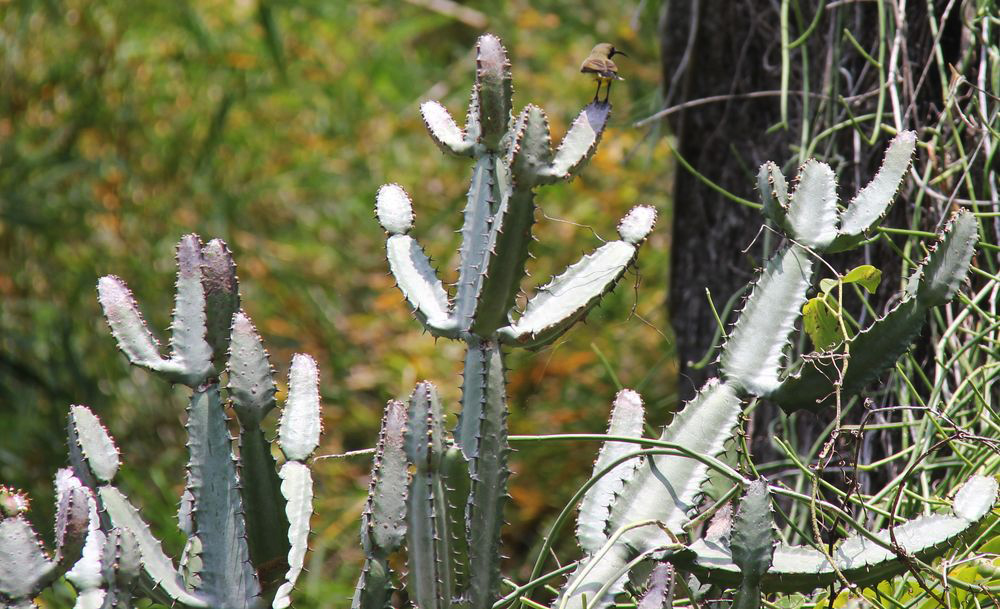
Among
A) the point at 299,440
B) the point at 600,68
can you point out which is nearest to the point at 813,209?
the point at 600,68

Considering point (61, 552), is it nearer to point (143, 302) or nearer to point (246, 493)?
point (246, 493)

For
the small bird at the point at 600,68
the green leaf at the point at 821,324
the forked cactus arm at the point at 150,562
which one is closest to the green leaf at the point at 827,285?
the green leaf at the point at 821,324

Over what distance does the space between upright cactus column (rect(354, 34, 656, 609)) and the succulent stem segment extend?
5 cm

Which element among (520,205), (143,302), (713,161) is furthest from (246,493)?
(143,302)

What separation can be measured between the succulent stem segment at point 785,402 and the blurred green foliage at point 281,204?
2.06 m

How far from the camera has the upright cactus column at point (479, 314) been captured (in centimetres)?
101

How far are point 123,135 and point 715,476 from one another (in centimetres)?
315

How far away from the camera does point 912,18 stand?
1694 mm

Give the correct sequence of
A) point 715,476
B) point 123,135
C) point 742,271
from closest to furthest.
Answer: point 715,476 → point 742,271 → point 123,135

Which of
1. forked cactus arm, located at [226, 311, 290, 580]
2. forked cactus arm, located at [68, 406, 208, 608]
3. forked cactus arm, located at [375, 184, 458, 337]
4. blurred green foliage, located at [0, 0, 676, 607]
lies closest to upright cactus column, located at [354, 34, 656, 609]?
forked cactus arm, located at [375, 184, 458, 337]

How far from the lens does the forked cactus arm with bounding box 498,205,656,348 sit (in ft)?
3.74

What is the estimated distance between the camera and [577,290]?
3.82 feet

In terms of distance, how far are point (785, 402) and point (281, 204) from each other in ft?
10.9

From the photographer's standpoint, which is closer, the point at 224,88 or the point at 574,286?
the point at 574,286
